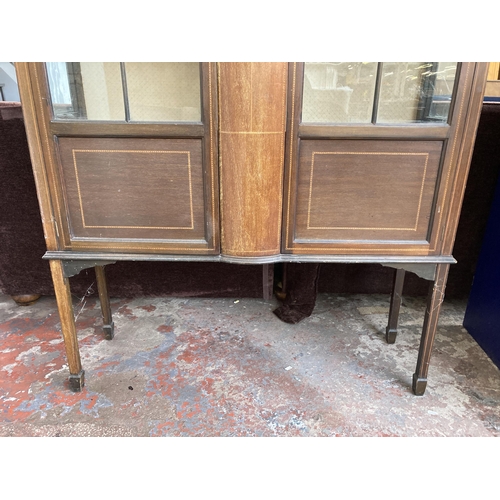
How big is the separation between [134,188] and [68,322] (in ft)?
2.24

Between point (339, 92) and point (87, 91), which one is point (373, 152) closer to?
point (339, 92)

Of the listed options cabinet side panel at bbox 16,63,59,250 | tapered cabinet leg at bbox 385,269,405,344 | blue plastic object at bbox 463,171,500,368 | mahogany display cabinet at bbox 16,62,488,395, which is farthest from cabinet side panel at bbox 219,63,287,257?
blue plastic object at bbox 463,171,500,368

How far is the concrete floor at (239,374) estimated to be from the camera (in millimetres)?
1606

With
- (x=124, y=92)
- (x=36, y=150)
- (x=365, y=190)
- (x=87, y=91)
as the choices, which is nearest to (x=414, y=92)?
(x=365, y=190)

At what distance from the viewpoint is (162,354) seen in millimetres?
2021

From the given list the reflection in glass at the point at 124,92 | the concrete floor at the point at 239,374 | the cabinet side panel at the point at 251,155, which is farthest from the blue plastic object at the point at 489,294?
the reflection in glass at the point at 124,92

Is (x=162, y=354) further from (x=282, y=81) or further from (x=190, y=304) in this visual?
(x=282, y=81)

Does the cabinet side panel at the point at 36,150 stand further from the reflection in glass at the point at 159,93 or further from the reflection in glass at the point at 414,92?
the reflection in glass at the point at 414,92

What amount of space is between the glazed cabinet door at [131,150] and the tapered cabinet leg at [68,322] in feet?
0.64

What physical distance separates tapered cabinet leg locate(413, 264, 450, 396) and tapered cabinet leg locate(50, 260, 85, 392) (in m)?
1.47

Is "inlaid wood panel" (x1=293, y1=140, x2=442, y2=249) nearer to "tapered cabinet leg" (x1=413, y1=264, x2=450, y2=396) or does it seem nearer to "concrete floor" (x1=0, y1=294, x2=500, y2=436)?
"tapered cabinet leg" (x1=413, y1=264, x2=450, y2=396)

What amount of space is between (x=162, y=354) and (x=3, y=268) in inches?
44.5

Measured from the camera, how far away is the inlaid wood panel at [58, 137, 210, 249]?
4.61ft

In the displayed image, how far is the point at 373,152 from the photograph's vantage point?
1.39 m
